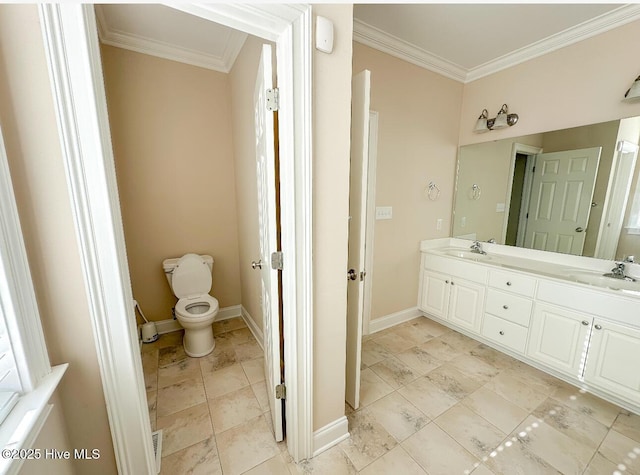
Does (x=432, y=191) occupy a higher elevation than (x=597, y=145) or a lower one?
lower

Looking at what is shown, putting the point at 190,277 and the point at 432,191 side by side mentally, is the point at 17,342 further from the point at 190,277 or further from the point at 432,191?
the point at 432,191

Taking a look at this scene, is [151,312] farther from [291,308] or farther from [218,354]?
[291,308]

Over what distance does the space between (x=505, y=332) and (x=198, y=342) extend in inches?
97.8

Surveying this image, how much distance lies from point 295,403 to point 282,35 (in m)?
1.65

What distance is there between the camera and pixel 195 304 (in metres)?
2.37

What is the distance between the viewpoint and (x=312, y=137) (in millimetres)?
1181

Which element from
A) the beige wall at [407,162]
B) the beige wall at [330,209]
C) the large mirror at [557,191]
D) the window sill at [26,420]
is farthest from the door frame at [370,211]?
the window sill at [26,420]

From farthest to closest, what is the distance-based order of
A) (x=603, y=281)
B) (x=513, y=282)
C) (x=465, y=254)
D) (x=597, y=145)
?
(x=465, y=254)
(x=513, y=282)
(x=597, y=145)
(x=603, y=281)

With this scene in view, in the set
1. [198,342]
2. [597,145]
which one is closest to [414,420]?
[198,342]

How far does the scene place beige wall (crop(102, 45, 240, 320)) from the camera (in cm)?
223

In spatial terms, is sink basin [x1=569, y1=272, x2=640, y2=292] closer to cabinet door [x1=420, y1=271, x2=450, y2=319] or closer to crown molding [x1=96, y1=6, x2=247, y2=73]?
cabinet door [x1=420, y1=271, x2=450, y2=319]

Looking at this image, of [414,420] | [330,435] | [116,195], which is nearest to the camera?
[116,195]

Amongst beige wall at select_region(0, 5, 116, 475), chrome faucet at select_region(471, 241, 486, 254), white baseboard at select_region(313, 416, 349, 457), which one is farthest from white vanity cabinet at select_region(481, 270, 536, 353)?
beige wall at select_region(0, 5, 116, 475)

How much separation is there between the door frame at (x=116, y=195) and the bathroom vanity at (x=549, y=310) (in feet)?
5.80
